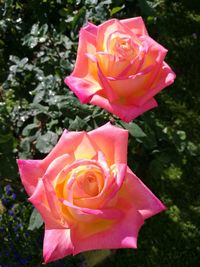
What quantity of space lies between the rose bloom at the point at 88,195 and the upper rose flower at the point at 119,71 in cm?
10

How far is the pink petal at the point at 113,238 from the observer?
1.06 meters

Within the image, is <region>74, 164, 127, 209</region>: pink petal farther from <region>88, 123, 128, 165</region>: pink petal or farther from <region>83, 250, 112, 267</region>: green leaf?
<region>83, 250, 112, 267</region>: green leaf

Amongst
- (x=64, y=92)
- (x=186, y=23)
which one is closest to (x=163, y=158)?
(x=64, y=92)

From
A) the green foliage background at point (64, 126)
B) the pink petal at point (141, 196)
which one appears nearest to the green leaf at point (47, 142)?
the green foliage background at point (64, 126)

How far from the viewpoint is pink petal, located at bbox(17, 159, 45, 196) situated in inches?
45.2

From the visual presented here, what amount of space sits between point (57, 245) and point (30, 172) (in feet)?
0.63

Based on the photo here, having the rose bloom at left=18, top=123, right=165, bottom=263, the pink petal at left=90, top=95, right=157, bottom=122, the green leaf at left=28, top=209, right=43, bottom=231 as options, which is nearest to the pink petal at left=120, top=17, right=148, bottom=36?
the pink petal at left=90, top=95, right=157, bottom=122

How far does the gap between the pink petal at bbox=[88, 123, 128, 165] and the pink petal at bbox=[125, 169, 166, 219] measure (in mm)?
47

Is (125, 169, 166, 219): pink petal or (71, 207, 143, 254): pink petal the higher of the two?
(125, 169, 166, 219): pink petal

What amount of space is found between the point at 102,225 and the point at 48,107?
0.99m

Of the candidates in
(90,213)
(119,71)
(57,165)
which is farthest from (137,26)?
(90,213)

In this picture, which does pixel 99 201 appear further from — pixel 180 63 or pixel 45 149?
pixel 180 63

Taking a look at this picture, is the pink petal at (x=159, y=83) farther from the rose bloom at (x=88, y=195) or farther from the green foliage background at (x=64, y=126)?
the green foliage background at (x=64, y=126)

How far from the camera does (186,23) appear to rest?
4.48 metres
